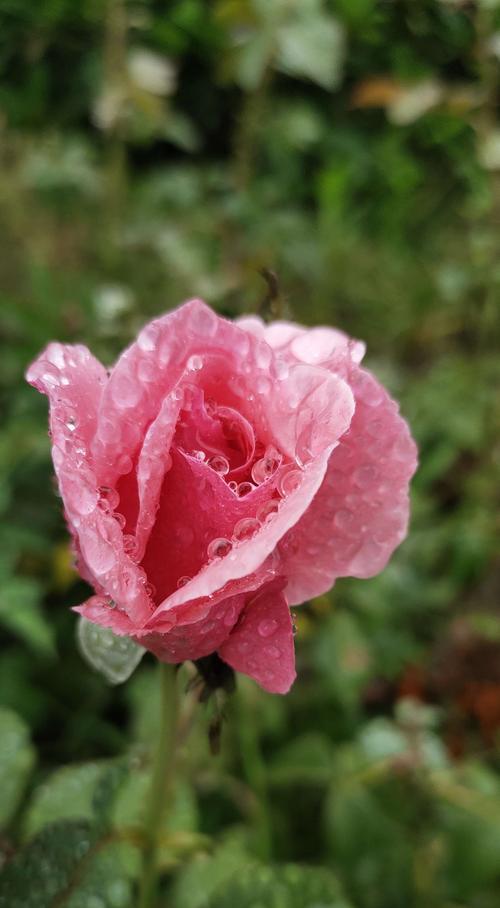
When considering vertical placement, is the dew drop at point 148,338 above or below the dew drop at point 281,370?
below

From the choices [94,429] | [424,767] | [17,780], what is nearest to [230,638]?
[94,429]

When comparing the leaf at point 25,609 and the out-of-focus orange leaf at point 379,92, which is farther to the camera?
the out-of-focus orange leaf at point 379,92

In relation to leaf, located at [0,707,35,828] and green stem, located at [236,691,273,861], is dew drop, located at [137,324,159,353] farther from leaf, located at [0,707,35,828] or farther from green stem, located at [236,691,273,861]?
green stem, located at [236,691,273,861]

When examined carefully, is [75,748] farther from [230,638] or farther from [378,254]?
[378,254]

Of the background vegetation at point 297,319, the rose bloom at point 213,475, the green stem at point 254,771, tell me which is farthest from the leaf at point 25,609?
the rose bloom at point 213,475

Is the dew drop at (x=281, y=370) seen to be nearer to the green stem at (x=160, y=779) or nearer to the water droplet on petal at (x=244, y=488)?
the water droplet on petal at (x=244, y=488)

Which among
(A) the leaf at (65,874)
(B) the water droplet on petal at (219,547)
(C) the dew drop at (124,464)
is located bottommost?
(A) the leaf at (65,874)
